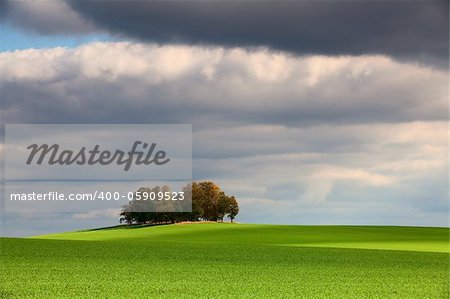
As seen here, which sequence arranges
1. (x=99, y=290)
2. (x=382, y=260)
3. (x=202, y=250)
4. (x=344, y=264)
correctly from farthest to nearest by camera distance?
(x=202, y=250) → (x=382, y=260) → (x=344, y=264) → (x=99, y=290)

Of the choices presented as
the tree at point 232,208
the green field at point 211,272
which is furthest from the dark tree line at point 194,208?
the green field at point 211,272

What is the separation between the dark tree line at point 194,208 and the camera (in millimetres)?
88812

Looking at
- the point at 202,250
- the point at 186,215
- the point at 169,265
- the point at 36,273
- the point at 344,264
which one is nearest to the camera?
the point at 36,273

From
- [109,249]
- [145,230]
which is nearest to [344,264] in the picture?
[109,249]

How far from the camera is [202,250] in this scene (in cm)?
4719

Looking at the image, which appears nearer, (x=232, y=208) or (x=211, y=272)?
(x=211, y=272)

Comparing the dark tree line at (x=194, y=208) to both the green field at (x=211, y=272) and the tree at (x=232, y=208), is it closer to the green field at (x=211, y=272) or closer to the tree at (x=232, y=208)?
the tree at (x=232, y=208)

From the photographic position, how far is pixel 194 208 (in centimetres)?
8950

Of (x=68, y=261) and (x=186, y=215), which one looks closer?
(x=68, y=261)

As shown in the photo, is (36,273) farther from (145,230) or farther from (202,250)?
(145,230)

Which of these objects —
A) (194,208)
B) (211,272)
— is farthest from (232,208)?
(211,272)

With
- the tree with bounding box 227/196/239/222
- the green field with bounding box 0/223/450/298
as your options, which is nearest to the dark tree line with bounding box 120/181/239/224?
the tree with bounding box 227/196/239/222

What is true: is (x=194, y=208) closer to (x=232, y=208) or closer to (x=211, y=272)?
(x=232, y=208)

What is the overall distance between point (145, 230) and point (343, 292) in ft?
182
